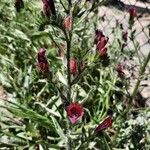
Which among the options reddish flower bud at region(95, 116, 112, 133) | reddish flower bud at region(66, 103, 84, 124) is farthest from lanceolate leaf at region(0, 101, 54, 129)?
reddish flower bud at region(66, 103, 84, 124)

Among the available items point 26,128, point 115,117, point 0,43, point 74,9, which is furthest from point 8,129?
point 74,9

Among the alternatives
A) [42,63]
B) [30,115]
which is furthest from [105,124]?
[30,115]

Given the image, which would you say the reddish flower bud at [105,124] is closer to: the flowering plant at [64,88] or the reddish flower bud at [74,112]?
the flowering plant at [64,88]

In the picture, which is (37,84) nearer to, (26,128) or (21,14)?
(26,128)

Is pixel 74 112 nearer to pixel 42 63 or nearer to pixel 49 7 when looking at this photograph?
pixel 42 63

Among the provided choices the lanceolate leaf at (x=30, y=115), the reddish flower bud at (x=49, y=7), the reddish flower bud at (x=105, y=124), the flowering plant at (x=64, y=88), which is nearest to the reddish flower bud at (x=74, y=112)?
the flowering plant at (x=64, y=88)

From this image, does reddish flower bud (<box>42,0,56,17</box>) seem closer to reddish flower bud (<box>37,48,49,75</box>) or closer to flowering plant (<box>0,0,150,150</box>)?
flowering plant (<box>0,0,150,150</box>)
